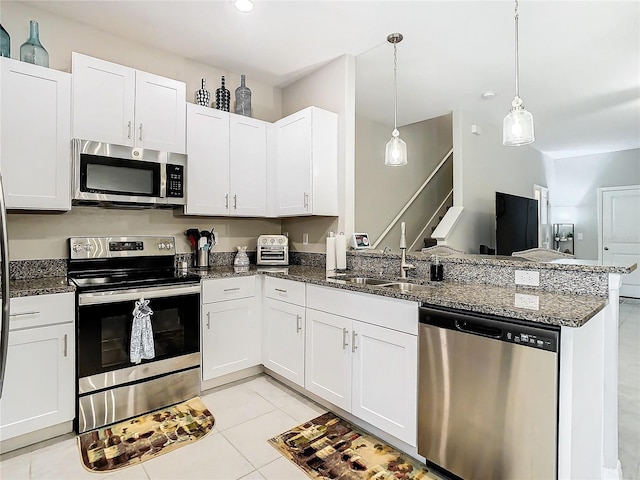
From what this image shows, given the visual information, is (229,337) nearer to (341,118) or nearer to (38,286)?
(38,286)

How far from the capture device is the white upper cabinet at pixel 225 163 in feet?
9.58

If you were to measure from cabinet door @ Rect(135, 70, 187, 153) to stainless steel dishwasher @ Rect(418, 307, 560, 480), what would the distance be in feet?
7.47

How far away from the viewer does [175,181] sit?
276 cm

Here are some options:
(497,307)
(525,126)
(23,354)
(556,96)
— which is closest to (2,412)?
(23,354)

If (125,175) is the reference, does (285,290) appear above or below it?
below

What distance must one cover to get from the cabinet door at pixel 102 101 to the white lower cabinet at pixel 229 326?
49.3 inches

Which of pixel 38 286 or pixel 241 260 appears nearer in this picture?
pixel 38 286

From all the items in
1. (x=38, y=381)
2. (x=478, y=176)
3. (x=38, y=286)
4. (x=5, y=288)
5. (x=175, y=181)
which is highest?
(x=478, y=176)

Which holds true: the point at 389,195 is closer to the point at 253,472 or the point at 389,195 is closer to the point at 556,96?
the point at 556,96

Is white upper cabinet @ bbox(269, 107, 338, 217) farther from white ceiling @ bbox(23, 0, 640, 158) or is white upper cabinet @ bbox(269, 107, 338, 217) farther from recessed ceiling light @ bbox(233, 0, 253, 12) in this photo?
recessed ceiling light @ bbox(233, 0, 253, 12)

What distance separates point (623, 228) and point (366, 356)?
7.23 meters

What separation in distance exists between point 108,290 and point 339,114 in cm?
230

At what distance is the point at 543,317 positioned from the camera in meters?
1.34

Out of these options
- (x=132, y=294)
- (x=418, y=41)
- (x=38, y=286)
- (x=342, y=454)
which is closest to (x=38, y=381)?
(x=38, y=286)
